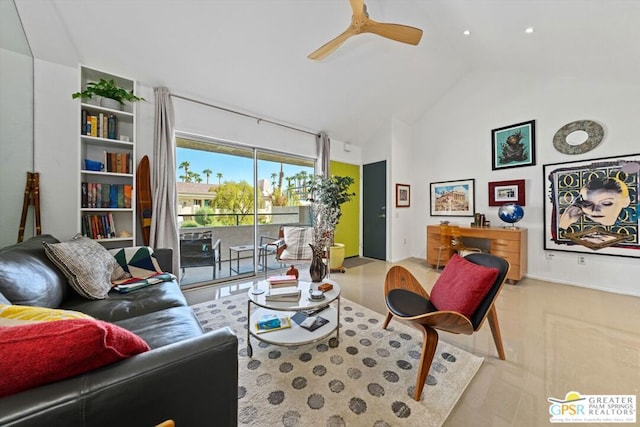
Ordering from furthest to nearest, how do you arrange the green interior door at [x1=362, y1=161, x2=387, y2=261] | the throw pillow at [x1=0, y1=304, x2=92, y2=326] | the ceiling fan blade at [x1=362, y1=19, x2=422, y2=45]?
1. the green interior door at [x1=362, y1=161, x2=387, y2=261]
2. the ceiling fan blade at [x1=362, y1=19, x2=422, y2=45]
3. the throw pillow at [x1=0, y1=304, x2=92, y2=326]

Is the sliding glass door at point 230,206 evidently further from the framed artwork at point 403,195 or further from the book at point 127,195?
the framed artwork at point 403,195

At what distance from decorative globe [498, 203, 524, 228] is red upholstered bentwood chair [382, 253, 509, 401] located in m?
2.41

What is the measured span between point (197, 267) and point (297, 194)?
2.09m

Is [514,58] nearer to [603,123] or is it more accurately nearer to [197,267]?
[603,123]

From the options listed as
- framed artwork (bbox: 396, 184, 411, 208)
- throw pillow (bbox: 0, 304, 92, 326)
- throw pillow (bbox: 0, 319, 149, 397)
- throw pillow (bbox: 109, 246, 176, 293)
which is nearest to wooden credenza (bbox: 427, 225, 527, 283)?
framed artwork (bbox: 396, 184, 411, 208)

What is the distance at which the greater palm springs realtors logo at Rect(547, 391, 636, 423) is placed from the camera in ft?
4.22

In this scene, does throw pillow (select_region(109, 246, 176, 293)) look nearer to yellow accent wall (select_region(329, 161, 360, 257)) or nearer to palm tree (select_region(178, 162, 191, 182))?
palm tree (select_region(178, 162, 191, 182))

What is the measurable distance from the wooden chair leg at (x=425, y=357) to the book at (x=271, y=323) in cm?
92

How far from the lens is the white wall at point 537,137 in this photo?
119 inches

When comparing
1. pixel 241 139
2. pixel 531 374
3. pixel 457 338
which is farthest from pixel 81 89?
pixel 531 374

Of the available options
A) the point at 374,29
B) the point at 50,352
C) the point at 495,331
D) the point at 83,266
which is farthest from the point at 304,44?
the point at 495,331

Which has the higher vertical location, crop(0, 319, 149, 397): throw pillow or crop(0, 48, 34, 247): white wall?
crop(0, 48, 34, 247): white wall

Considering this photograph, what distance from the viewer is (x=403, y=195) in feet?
16.2

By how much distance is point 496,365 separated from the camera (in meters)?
1.67
